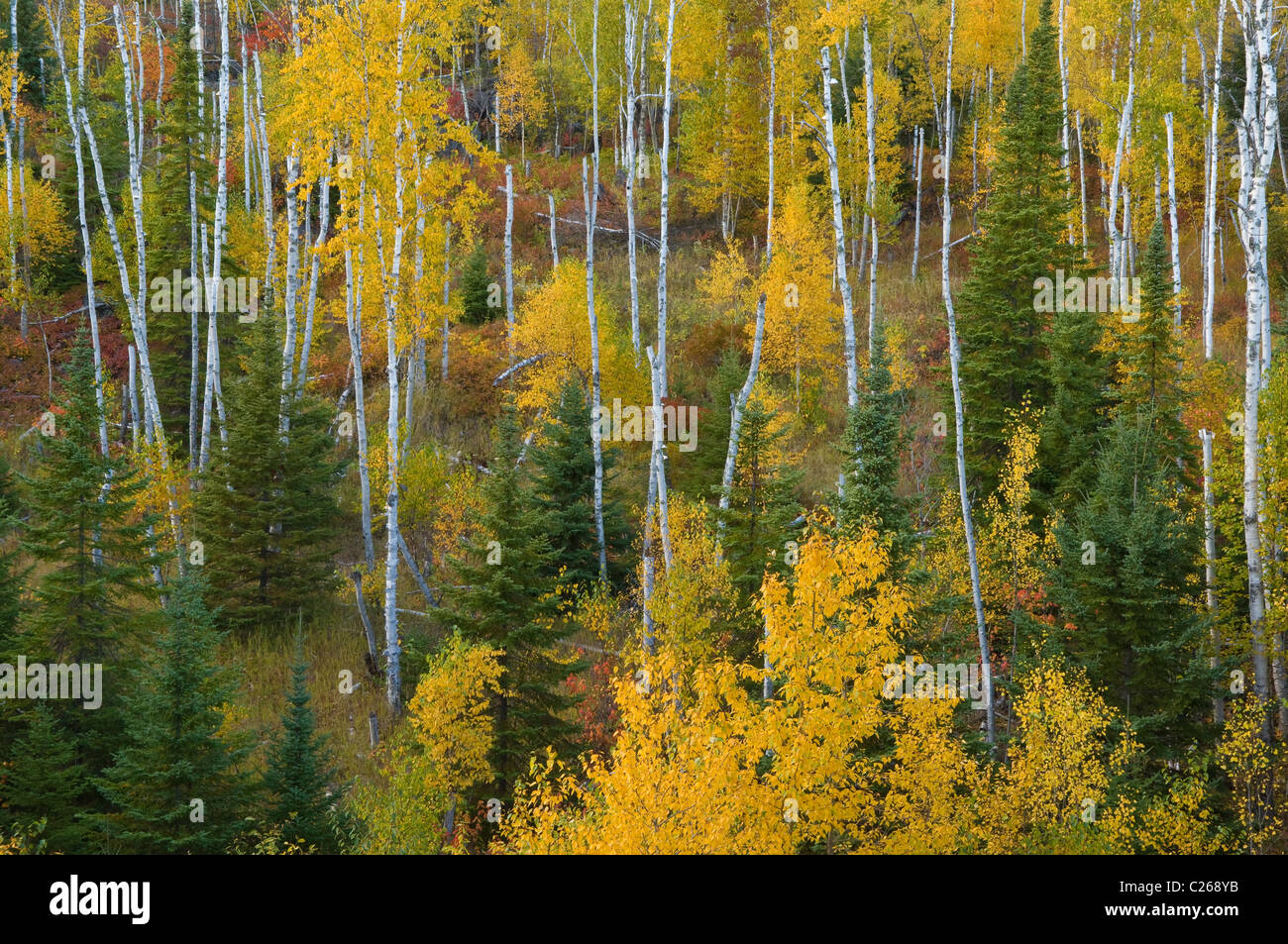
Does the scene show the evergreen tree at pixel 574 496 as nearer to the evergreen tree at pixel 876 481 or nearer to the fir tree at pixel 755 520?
the fir tree at pixel 755 520

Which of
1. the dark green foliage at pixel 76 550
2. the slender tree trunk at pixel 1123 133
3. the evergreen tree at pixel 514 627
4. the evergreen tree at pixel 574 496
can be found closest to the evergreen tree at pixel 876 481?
the evergreen tree at pixel 514 627

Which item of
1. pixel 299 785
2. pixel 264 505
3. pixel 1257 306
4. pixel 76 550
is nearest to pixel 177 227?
pixel 264 505

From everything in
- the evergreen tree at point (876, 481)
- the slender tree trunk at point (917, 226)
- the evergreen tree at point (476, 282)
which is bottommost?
the evergreen tree at point (876, 481)

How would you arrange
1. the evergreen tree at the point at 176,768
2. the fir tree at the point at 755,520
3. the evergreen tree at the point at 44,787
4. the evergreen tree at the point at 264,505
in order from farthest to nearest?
1. the evergreen tree at the point at 264,505
2. the fir tree at the point at 755,520
3. the evergreen tree at the point at 44,787
4. the evergreen tree at the point at 176,768

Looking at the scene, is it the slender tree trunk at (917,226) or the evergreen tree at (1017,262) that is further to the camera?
the slender tree trunk at (917,226)

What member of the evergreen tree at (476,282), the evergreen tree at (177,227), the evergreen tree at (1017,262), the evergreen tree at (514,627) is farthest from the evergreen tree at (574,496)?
the evergreen tree at (476,282)

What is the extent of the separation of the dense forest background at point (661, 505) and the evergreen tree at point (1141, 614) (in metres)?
0.09

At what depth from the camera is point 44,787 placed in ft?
45.0

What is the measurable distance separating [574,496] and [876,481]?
10246 millimetres

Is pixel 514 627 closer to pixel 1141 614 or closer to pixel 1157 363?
pixel 1141 614

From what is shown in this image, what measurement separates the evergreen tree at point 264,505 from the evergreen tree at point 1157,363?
18814mm

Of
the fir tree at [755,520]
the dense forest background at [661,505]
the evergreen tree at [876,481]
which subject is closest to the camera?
the dense forest background at [661,505]

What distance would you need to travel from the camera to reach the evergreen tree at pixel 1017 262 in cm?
2330

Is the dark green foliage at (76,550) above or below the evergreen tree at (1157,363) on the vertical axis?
below
